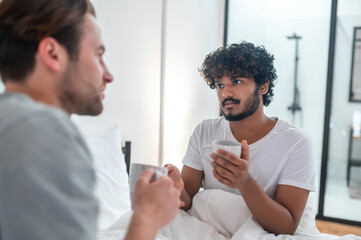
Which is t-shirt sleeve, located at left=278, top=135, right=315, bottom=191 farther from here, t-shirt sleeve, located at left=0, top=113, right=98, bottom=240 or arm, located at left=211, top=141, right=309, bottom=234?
t-shirt sleeve, located at left=0, top=113, right=98, bottom=240

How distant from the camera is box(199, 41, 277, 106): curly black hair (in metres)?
1.45

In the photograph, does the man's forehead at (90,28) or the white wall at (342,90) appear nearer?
the man's forehead at (90,28)

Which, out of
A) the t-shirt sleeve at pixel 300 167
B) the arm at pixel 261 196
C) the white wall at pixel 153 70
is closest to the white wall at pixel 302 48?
the white wall at pixel 153 70

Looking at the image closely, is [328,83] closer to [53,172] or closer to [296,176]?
[296,176]

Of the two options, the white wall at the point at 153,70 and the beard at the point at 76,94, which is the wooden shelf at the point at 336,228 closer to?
the white wall at the point at 153,70

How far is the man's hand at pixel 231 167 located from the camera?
98 cm

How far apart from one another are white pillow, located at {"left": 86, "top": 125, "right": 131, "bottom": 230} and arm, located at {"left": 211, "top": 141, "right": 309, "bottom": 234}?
0.46 metres

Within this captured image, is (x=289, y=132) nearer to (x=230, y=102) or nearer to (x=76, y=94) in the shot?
(x=230, y=102)

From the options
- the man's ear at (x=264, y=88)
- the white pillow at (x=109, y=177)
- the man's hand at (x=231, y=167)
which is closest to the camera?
the man's hand at (x=231, y=167)

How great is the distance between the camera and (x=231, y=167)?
988 mm

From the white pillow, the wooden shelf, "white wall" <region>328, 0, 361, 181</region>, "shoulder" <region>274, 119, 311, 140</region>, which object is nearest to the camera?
the white pillow

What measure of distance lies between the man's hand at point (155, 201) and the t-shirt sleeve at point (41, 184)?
0.17 m

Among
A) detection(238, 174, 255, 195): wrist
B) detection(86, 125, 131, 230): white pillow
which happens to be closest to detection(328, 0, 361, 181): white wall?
detection(238, 174, 255, 195): wrist

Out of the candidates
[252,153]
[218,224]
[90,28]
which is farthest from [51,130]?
[252,153]
